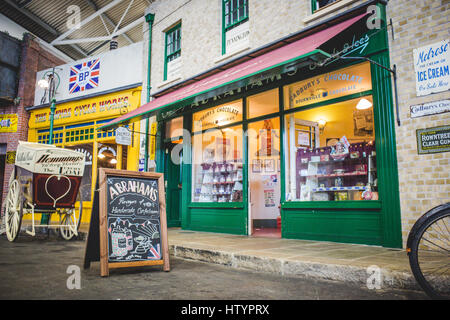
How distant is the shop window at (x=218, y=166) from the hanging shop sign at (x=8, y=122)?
849 centimetres

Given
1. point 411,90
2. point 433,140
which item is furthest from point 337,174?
point 411,90

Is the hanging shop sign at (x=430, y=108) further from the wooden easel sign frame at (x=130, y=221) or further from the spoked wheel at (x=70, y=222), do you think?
the spoked wheel at (x=70, y=222)

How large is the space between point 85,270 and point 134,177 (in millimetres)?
1245

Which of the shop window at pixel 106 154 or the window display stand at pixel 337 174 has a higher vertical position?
the shop window at pixel 106 154

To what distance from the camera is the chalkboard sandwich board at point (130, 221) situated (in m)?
3.89

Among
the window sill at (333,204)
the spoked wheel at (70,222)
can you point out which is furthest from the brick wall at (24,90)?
the window sill at (333,204)

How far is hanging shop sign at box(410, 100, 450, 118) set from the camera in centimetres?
457

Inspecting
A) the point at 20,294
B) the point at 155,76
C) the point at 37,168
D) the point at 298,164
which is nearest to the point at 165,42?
the point at 155,76

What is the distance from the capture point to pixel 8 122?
13.3m

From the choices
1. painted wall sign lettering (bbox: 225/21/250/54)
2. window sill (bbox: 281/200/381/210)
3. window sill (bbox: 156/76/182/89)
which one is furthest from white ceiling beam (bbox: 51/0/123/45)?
window sill (bbox: 281/200/381/210)

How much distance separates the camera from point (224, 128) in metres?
8.20
